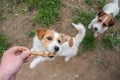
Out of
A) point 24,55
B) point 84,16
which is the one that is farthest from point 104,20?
point 24,55

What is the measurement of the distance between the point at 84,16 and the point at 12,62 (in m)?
2.56

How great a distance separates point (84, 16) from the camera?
425 cm

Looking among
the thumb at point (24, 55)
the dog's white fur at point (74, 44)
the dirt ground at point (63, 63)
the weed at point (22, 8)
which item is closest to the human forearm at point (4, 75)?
the thumb at point (24, 55)

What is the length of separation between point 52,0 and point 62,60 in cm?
99

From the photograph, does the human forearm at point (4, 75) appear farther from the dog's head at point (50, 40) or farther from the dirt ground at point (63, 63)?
the dirt ground at point (63, 63)

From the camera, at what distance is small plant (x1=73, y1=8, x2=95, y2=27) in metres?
4.19

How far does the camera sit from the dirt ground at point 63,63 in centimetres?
380

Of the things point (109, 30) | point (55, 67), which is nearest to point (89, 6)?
point (109, 30)

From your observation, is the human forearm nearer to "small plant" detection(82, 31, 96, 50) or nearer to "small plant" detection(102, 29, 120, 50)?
"small plant" detection(82, 31, 96, 50)

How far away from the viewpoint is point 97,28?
3.78m

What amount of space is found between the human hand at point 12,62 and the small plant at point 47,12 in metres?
2.18

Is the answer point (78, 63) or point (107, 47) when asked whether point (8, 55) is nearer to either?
point (78, 63)

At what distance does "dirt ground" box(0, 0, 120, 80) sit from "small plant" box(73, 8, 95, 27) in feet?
0.43

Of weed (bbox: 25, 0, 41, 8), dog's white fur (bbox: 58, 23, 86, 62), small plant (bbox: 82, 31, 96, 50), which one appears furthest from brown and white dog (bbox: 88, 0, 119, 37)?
weed (bbox: 25, 0, 41, 8)
